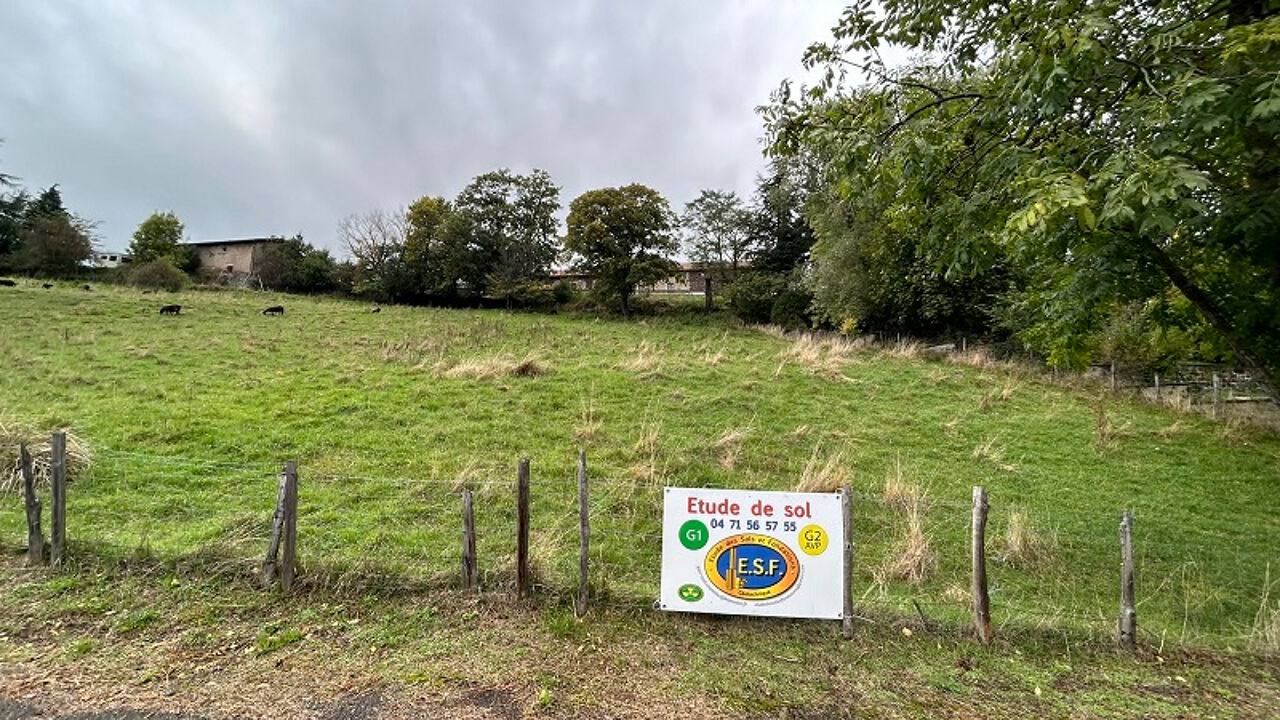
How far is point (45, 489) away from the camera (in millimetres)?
6914

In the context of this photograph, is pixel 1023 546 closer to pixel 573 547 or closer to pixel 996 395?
pixel 573 547

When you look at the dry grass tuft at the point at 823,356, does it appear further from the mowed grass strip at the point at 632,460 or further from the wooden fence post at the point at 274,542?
the wooden fence post at the point at 274,542

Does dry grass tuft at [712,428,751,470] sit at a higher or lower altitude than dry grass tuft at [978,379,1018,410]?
lower

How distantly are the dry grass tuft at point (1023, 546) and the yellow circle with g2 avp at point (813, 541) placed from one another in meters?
3.18

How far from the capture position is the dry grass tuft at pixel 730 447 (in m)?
9.08

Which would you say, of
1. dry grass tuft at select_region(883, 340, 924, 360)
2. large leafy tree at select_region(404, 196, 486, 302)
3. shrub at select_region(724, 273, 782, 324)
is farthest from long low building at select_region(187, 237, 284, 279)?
dry grass tuft at select_region(883, 340, 924, 360)

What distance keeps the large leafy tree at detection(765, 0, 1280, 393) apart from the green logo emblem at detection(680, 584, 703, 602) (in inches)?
137

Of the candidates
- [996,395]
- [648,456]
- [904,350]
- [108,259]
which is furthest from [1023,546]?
[108,259]

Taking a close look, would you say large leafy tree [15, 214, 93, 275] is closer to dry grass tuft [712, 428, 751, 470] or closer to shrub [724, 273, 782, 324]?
shrub [724, 273, 782, 324]

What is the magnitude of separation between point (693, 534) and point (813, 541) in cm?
96

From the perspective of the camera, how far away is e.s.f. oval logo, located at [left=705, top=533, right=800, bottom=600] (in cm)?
450

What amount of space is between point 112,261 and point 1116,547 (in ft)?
248

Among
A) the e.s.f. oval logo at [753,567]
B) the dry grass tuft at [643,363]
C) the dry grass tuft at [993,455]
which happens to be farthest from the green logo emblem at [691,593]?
the dry grass tuft at [643,363]

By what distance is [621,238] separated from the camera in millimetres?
34656
